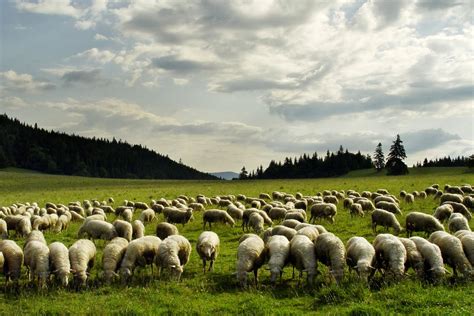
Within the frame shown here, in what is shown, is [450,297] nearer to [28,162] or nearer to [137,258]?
[137,258]

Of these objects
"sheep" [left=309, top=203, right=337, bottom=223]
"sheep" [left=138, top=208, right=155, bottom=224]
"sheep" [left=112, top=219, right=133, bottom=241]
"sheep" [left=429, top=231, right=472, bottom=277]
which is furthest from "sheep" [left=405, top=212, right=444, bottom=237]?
"sheep" [left=138, top=208, right=155, bottom=224]

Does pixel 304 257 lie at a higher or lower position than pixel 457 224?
lower

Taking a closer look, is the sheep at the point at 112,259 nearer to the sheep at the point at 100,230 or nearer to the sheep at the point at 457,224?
the sheep at the point at 100,230

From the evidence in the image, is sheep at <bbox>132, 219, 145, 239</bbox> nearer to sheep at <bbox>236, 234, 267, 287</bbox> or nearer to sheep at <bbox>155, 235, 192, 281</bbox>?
sheep at <bbox>155, 235, 192, 281</bbox>

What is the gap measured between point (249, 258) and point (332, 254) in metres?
2.64

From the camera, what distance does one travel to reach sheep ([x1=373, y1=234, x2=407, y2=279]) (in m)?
12.5

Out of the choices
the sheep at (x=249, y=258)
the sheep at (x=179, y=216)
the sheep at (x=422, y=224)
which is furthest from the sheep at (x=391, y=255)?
the sheep at (x=179, y=216)

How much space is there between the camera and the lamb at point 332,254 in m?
12.8

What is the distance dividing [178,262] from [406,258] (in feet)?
24.1

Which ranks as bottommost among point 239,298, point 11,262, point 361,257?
point 239,298

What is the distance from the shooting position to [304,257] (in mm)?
13211

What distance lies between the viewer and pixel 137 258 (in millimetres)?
14133

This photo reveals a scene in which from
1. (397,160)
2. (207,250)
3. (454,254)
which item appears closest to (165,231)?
(207,250)

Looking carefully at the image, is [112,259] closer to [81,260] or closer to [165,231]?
[81,260]
